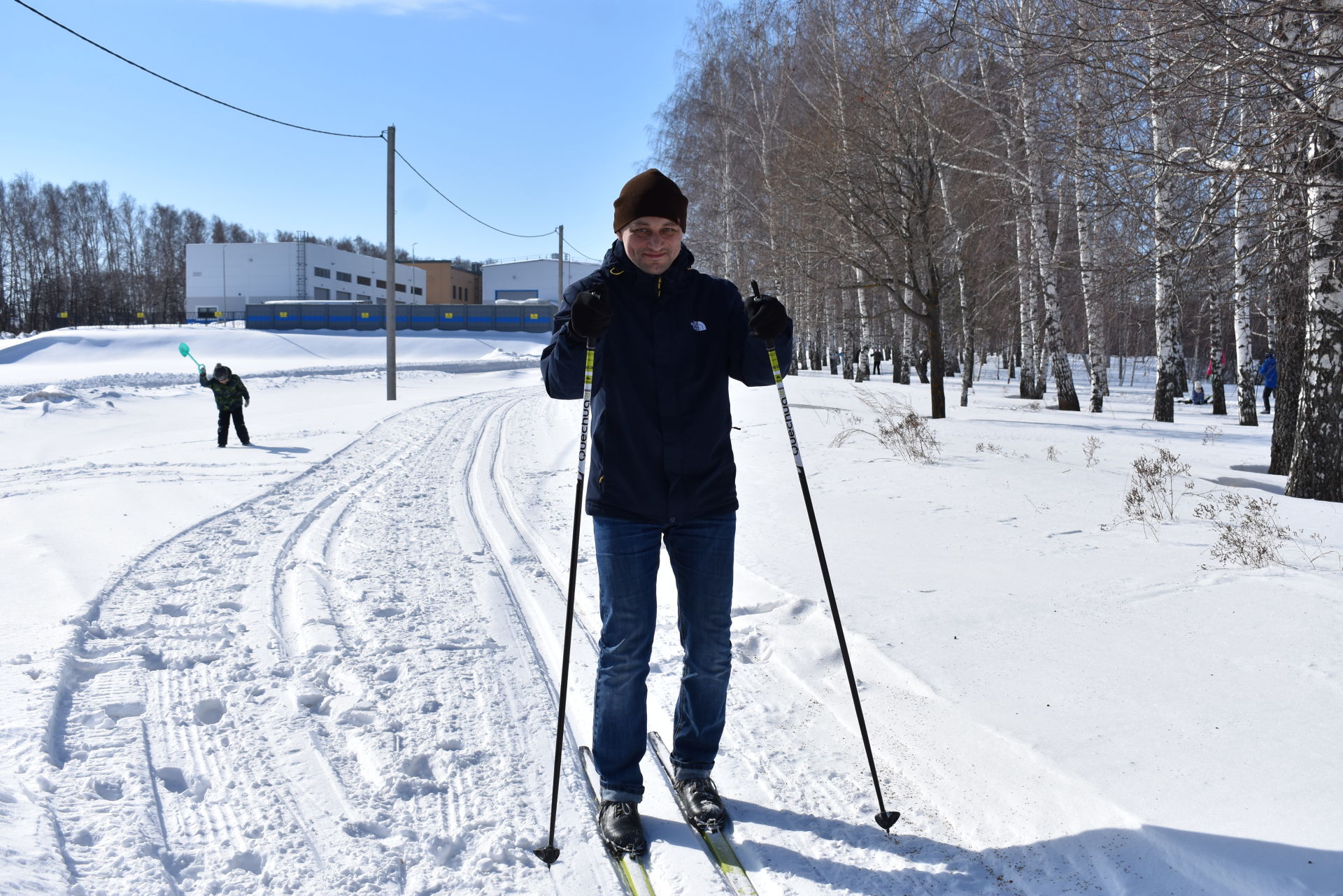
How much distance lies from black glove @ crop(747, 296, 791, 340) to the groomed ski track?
1.59 metres

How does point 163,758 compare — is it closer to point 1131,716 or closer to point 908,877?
point 908,877

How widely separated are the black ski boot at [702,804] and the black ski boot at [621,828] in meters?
0.17

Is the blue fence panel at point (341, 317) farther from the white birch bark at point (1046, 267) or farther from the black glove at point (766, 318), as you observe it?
the black glove at point (766, 318)

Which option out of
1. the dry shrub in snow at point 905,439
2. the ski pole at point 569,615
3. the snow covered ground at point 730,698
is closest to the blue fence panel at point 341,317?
the dry shrub in snow at point 905,439

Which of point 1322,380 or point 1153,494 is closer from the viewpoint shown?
point 1153,494

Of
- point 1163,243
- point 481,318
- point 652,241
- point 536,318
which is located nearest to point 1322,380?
point 1163,243

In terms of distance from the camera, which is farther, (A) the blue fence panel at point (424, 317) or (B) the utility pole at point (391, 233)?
(A) the blue fence panel at point (424, 317)

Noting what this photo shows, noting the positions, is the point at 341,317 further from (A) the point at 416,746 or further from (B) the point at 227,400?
(A) the point at 416,746

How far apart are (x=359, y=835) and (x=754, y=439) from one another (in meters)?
9.57

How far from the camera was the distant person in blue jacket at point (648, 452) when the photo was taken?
2.74 metres

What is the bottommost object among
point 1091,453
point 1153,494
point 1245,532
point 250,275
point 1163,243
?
point 1245,532

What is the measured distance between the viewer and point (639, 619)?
2777 millimetres

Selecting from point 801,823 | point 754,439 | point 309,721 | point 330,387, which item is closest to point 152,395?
point 330,387

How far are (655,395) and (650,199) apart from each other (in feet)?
2.01
